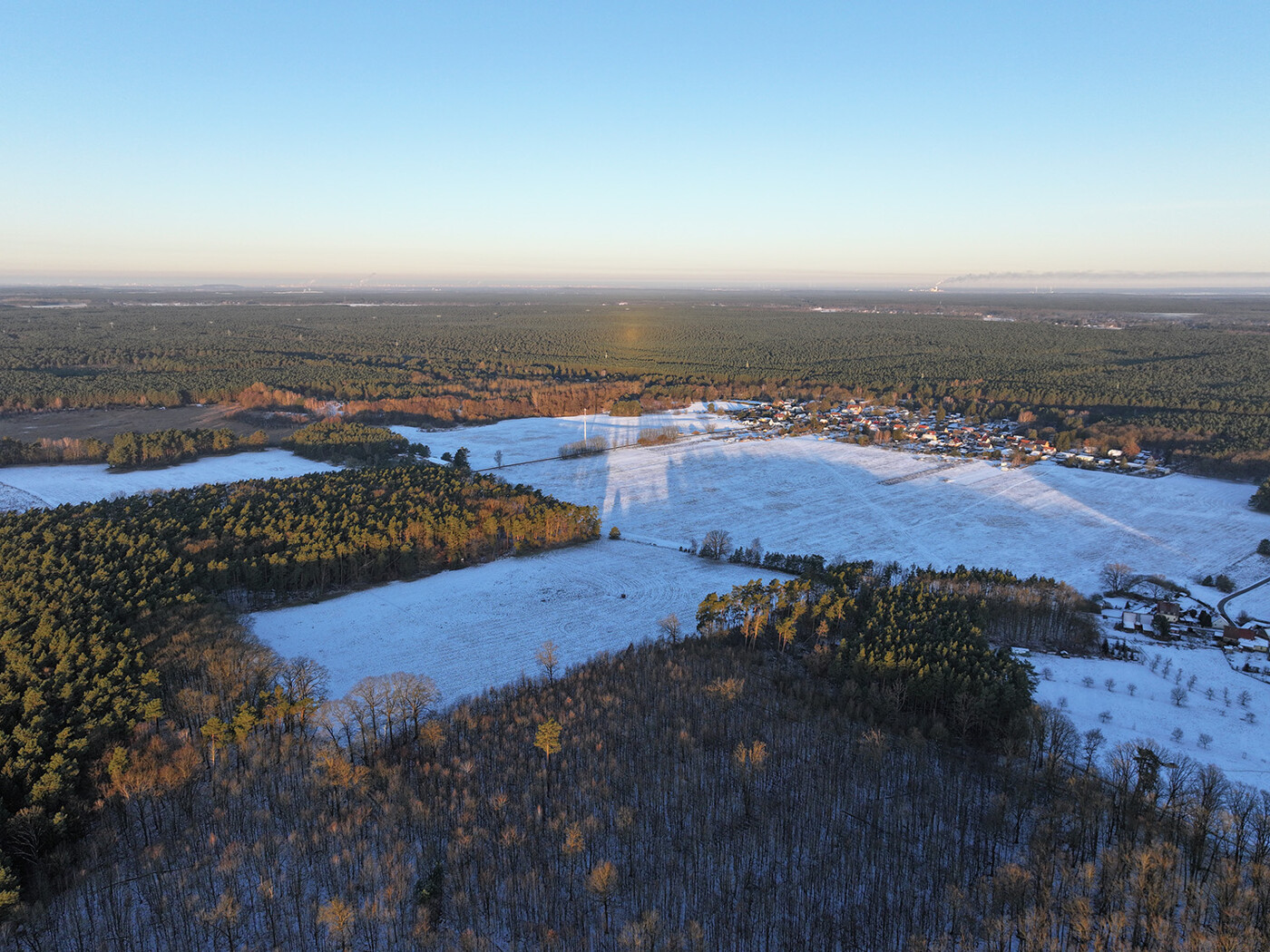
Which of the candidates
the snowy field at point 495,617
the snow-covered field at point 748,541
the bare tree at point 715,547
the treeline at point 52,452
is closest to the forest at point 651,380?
the snow-covered field at point 748,541

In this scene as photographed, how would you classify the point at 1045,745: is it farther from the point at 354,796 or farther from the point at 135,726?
the point at 135,726

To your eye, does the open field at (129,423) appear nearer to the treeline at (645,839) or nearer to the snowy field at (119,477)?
the snowy field at (119,477)

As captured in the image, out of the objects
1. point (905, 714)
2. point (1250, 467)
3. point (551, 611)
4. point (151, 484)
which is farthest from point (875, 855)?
point (1250, 467)

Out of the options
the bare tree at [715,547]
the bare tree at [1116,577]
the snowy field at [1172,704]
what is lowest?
the snowy field at [1172,704]

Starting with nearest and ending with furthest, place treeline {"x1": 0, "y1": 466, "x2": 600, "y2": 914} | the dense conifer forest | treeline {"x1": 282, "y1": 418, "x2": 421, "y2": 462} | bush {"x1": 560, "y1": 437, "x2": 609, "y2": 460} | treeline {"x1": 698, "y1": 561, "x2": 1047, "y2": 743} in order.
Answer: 1. the dense conifer forest
2. treeline {"x1": 0, "y1": 466, "x2": 600, "y2": 914}
3. treeline {"x1": 698, "y1": 561, "x2": 1047, "y2": 743}
4. treeline {"x1": 282, "y1": 418, "x2": 421, "y2": 462}
5. bush {"x1": 560, "y1": 437, "x2": 609, "y2": 460}

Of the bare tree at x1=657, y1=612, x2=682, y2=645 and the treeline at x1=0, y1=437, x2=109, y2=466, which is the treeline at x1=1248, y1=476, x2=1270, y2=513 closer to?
the bare tree at x1=657, y1=612, x2=682, y2=645

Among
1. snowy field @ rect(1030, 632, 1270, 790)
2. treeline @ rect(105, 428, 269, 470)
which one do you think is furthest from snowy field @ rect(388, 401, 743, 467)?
snowy field @ rect(1030, 632, 1270, 790)
